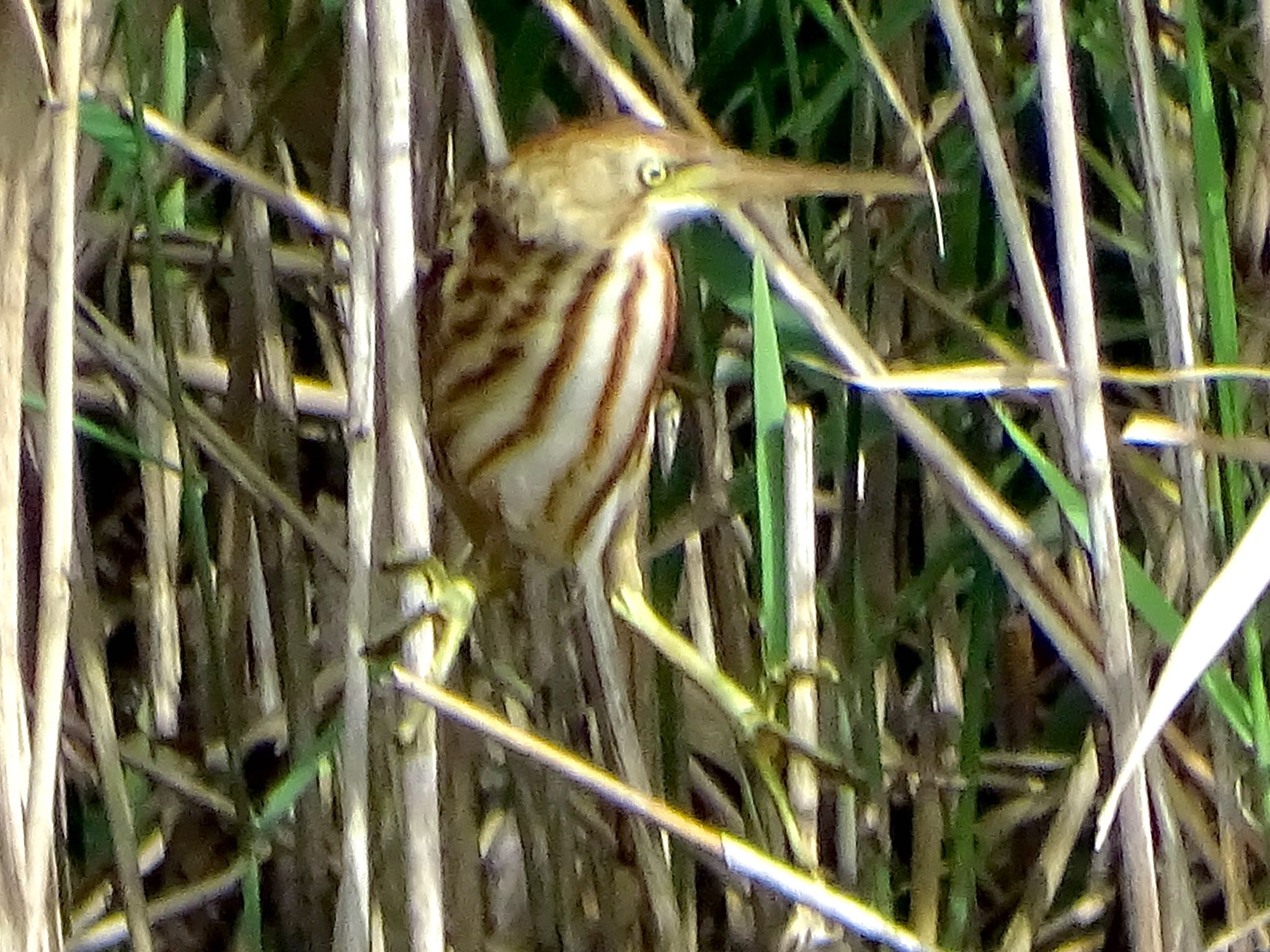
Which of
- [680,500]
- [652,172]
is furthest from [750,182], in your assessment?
[680,500]

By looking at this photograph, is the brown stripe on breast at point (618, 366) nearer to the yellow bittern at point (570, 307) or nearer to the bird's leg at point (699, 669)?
the yellow bittern at point (570, 307)

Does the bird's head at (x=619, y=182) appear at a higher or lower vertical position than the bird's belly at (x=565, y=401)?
higher

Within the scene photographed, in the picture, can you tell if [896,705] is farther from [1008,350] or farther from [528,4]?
[528,4]

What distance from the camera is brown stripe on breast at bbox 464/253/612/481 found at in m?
0.61

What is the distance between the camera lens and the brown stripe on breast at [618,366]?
0.61 meters

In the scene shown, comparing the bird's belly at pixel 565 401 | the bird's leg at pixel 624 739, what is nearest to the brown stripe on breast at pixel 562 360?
the bird's belly at pixel 565 401

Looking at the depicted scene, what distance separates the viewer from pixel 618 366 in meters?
0.61

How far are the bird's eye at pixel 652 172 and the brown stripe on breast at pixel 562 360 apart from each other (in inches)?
1.3

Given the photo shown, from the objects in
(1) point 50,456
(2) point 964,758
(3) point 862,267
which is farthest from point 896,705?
(1) point 50,456

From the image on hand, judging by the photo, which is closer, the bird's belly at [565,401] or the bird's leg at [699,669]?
the bird's belly at [565,401]

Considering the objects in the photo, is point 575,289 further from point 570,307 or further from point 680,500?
point 680,500

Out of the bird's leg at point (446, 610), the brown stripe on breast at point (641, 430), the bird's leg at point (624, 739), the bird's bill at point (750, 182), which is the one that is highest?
the bird's bill at point (750, 182)

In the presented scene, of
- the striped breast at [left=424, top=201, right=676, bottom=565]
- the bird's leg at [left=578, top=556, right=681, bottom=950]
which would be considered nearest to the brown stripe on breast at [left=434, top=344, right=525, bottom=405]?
the striped breast at [left=424, top=201, right=676, bottom=565]

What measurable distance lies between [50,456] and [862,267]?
1.30 ft
